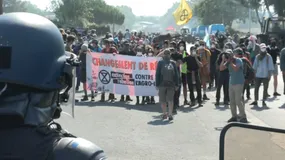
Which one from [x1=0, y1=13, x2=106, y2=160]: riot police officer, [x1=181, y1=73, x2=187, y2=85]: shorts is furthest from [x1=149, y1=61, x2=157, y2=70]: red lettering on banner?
[x1=0, y1=13, x2=106, y2=160]: riot police officer

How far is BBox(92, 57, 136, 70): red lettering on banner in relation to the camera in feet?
48.3

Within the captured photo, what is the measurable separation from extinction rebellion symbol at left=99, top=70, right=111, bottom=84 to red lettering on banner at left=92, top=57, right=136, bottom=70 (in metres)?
0.22

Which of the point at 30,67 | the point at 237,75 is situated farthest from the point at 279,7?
the point at 30,67

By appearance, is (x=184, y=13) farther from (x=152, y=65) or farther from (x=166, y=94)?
(x=166, y=94)

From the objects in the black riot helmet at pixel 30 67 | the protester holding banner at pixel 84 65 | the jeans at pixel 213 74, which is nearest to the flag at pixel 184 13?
the jeans at pixel 213 74

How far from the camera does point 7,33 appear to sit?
6.72ft

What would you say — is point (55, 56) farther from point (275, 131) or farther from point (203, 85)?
point (203, 85)

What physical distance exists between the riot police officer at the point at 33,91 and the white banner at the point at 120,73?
Answer: 12.3 meters

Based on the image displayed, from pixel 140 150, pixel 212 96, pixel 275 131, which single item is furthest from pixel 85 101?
pixel 275 131

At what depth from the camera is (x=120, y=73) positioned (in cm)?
1488

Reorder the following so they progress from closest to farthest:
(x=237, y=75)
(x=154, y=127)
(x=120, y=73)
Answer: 1. (x=154, y=127)
2. (x=237, y=75)
3. (x=120, y=73)

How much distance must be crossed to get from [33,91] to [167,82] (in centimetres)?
961

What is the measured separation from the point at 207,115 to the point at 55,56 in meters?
10.5

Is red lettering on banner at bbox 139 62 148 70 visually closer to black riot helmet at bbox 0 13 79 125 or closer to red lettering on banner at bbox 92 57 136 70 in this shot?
red lettering on banner at bbox 92 57 136 70
